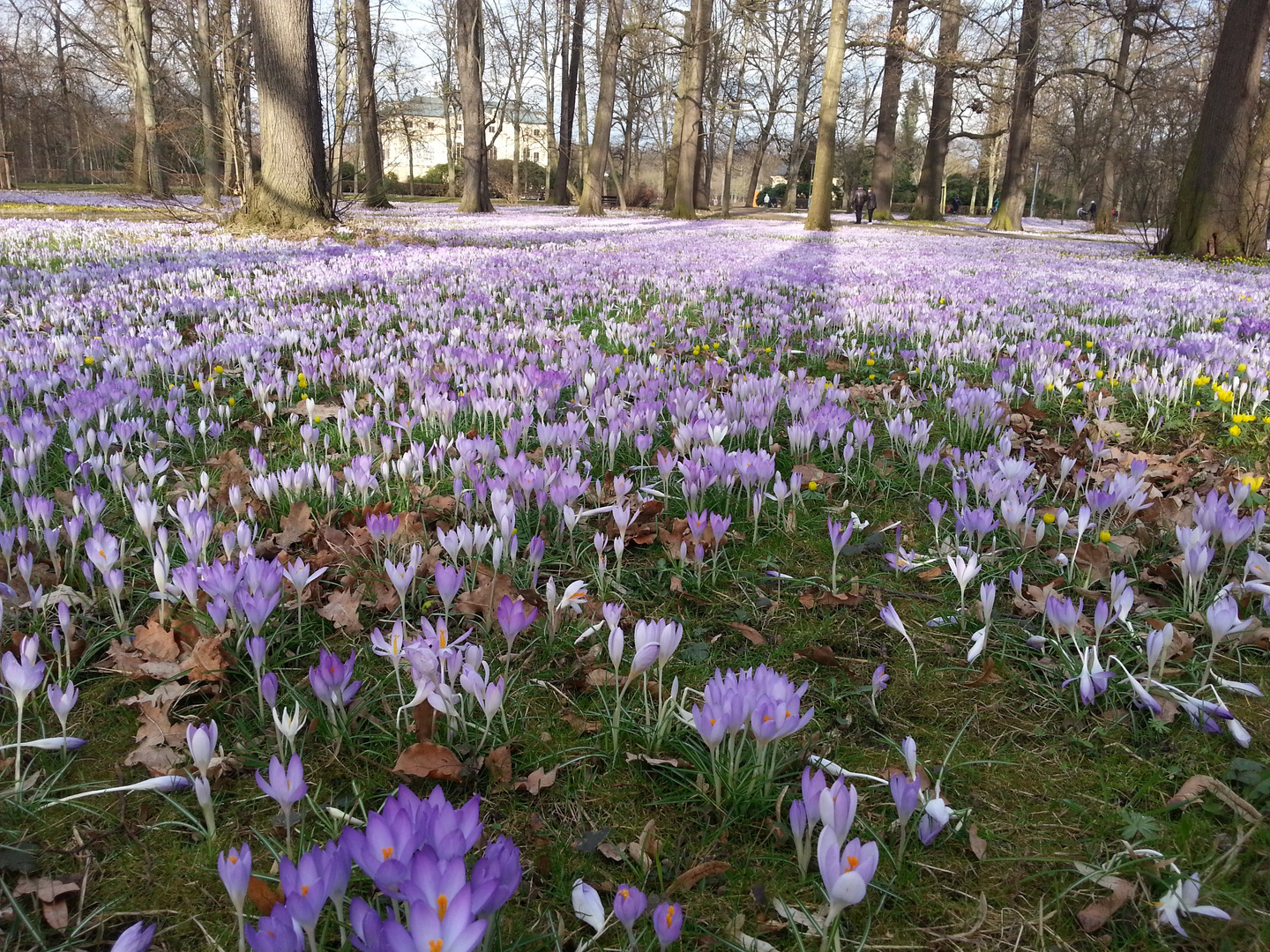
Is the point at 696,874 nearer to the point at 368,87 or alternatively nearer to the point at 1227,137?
the point at 1227,137

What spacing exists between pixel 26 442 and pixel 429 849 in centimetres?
288

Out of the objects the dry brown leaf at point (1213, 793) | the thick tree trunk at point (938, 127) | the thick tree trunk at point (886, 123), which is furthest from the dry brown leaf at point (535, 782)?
the thick tree trunk at point (886, 123)

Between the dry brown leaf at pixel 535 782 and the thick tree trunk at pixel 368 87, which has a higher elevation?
the thick tree trunk at pixel 368 87

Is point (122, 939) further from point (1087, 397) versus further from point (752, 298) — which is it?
point (752, 298)

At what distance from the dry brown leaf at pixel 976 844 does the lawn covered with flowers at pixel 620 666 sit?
3cm

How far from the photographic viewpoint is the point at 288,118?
11.9 m

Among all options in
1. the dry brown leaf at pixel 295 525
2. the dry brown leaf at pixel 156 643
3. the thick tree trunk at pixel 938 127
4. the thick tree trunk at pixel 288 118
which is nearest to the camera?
the dry brown leaf at pixel 156 643

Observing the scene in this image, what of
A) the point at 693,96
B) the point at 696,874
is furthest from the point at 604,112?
the point at 696,874

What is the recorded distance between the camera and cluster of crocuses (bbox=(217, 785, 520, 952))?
856 millimetres

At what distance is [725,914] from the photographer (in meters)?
1.23

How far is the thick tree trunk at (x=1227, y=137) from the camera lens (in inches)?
527

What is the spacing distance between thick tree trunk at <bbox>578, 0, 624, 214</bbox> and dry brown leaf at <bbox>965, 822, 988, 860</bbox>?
87.8 feet

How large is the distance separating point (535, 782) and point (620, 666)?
0.47 m

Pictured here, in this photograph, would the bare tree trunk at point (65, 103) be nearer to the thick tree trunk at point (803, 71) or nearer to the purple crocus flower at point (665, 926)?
the thick tree trunk at point (803, 71)
